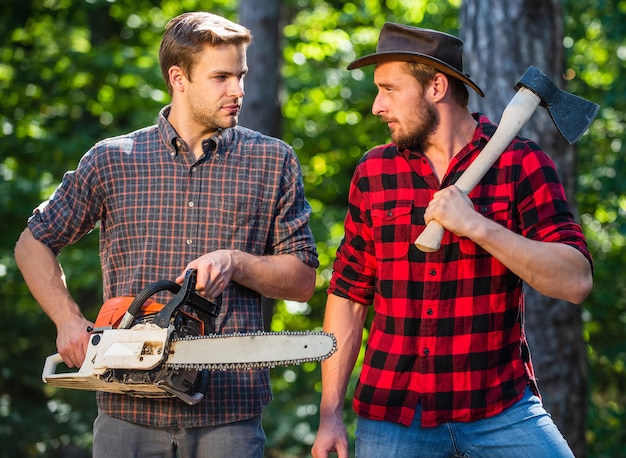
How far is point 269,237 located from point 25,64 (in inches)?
373

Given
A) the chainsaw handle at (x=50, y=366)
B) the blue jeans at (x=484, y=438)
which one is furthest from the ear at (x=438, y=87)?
the chainsaw handle at (x=50, y=366)

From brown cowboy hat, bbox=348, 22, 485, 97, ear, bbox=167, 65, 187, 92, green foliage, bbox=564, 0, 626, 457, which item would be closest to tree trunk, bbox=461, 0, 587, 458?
brown cowboy hat, bbox=348, 22, 485, 97

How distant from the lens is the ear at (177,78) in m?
3.57

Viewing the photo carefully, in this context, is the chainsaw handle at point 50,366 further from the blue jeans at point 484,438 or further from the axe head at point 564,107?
the axe head at point 564,107

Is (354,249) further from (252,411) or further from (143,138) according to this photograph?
(143,138)

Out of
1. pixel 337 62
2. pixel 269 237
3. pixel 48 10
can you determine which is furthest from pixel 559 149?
pixel 48 10

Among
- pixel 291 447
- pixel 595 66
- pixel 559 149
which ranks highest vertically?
pixel 595 66

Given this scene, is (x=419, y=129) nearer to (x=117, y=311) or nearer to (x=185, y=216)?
(x=185, y=216)

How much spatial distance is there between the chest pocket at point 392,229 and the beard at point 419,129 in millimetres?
213

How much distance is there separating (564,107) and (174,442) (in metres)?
1.87

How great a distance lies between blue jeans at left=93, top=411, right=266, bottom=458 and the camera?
130 inches

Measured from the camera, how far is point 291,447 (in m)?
9.00

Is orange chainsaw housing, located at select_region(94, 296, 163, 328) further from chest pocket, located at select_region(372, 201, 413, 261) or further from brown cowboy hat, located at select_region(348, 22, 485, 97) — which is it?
brown cowboy hat, located at select_region(348, 22, 485, 97)

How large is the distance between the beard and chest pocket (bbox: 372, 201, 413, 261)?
0.21m
